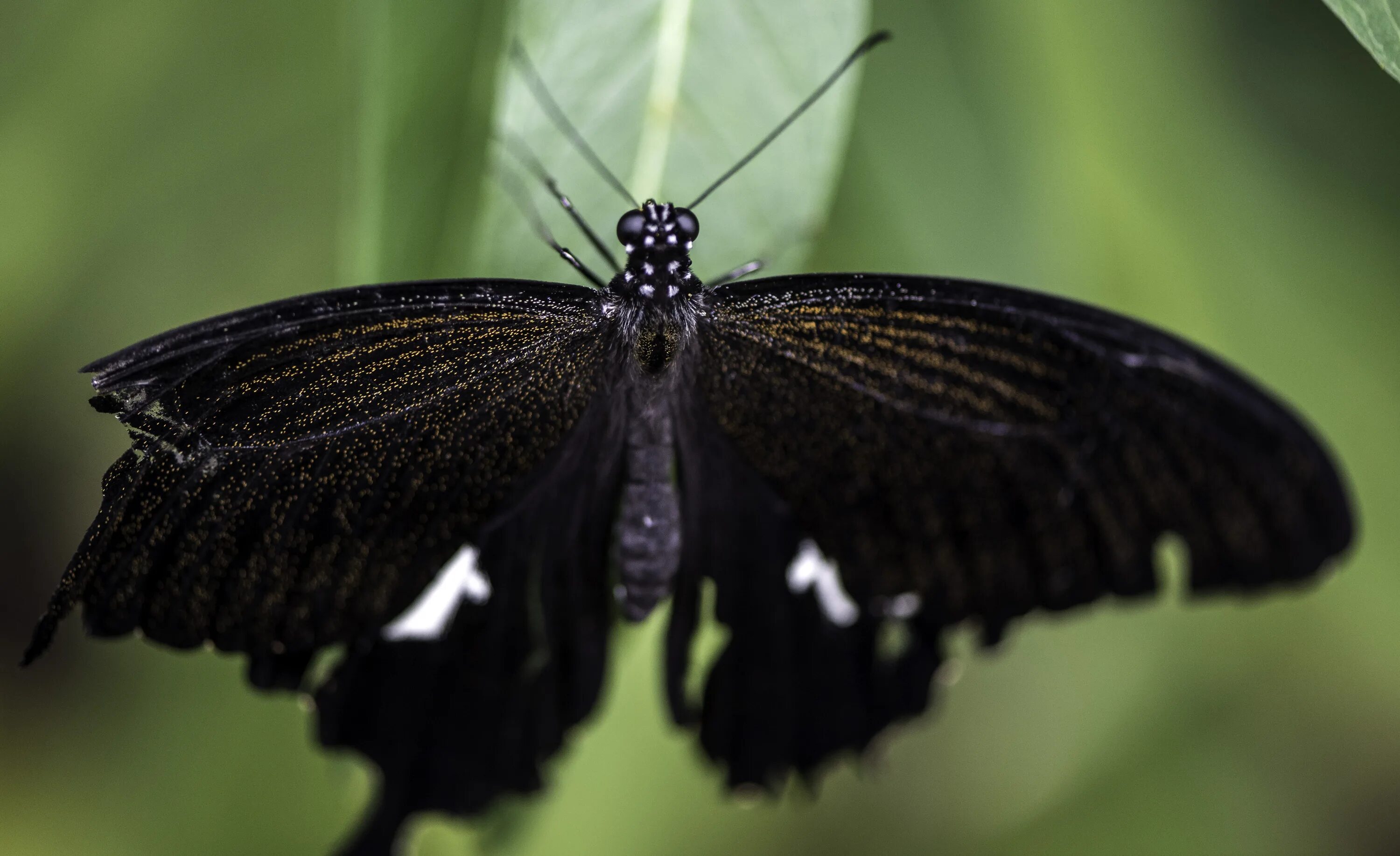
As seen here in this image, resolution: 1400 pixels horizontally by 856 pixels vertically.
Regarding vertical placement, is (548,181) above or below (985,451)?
above

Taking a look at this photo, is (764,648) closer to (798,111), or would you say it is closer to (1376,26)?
(798,111)

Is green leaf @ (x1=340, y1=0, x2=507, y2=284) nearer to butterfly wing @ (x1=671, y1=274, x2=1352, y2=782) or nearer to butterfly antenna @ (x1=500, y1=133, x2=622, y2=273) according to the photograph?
butterfly antenna @ (x1=500, y1=133, x2=622, y2=273)

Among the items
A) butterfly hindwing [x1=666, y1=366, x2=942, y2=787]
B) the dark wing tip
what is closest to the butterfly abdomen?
butterfly hindwing [x1=666, y1=366, x2=942, y2=787]

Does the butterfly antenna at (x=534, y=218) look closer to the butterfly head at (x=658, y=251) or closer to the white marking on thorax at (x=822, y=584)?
the butterfly head at (x=658, y=251)

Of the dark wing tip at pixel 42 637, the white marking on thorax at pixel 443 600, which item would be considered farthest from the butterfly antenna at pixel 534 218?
the dark wing tip at pixel 42 637

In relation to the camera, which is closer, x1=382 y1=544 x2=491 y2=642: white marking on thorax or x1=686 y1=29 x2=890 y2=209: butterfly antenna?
x1=686 y1=29 x2=890 y2=209: butterfly antenna

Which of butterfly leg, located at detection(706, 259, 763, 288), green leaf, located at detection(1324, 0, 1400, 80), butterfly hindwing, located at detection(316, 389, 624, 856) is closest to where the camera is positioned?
green leaf, located at detection(1324, 0, 1400, 80)

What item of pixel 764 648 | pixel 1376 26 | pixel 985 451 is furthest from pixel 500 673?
pixel 1376 26
